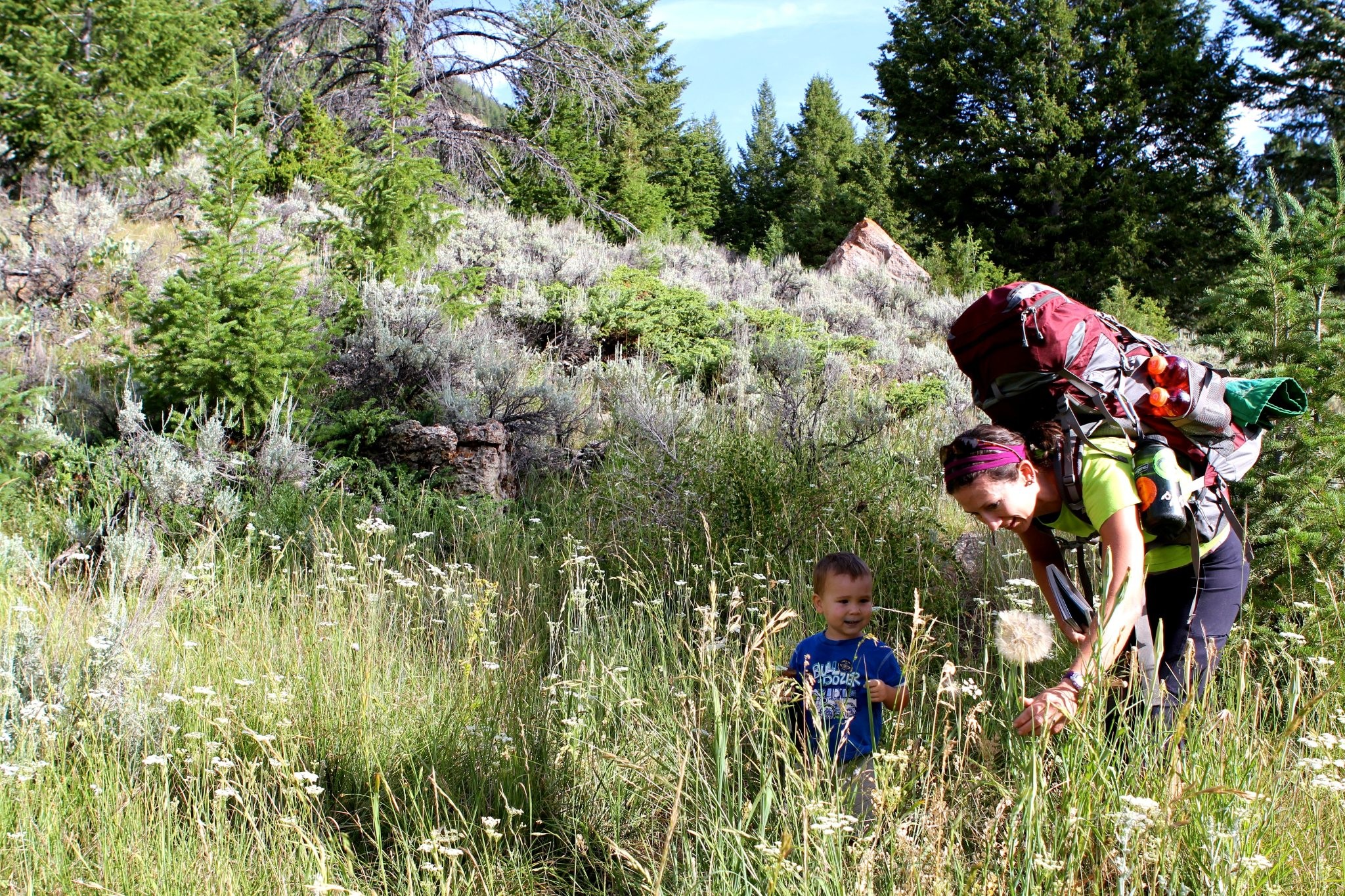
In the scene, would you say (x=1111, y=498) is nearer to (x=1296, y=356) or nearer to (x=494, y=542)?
(x=1296, y=356)

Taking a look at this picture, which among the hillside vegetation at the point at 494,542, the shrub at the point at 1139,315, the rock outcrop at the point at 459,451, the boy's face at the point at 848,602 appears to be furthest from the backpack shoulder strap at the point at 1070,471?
the shrub at the point at 1139,315

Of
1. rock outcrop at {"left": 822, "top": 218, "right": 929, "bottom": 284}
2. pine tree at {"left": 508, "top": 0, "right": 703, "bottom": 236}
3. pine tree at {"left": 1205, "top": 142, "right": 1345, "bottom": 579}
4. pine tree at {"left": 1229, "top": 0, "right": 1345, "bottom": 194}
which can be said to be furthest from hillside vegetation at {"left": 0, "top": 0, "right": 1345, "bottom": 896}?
pine tree at {"left": 1229, "top": 0, "right": 1345, "bottom": 194}

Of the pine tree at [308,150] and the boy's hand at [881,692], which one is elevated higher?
the pine tree at [308,150]

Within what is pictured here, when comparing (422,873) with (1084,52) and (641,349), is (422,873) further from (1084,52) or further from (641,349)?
(1084,52)

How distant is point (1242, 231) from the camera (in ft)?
12.4

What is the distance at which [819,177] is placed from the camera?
3672cm

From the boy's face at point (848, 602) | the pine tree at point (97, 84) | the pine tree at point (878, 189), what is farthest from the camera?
the pine tree at point (878, 189)

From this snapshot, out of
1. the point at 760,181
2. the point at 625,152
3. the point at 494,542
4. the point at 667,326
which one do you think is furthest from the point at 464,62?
the point at 760,181

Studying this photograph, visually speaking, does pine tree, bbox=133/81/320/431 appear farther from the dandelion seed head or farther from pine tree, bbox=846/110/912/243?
pine tree, bbox=846/110/912/243

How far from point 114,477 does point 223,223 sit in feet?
6.03

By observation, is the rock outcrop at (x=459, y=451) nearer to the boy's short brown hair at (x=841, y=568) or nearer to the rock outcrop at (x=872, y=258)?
the boy's short brown hair at (x=841, y=568)

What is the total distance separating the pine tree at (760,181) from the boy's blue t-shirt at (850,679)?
26143mm

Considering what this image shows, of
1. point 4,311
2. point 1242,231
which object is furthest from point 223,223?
point 1242,231

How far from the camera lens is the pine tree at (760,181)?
36.8m
